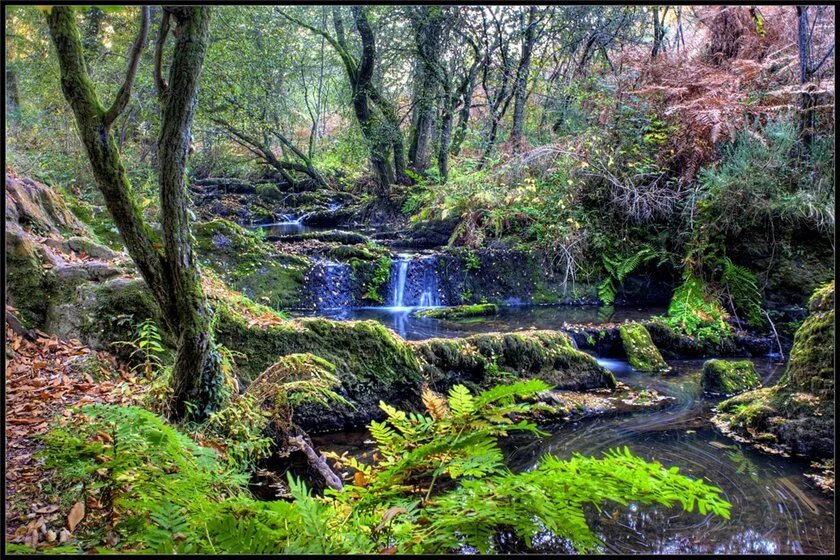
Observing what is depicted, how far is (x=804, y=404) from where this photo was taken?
435 cm

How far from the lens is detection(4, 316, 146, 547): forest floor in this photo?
2129 mm

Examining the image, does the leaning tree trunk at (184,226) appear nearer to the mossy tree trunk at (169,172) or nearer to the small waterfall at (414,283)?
the mossy tree trunk at (169,172)

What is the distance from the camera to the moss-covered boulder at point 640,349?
267 inches

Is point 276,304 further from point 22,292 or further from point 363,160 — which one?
point 363,160

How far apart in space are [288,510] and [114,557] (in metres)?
0.50

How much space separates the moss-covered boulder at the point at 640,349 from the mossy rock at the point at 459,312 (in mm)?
2440

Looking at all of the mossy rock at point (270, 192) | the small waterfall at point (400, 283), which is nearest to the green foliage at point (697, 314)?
the small waterfall at point (400, 283)

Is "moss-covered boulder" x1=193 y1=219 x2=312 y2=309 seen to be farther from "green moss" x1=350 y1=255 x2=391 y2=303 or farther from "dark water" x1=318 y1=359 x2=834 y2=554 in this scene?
"dark water" x1=318 y1=359 x2=834 y2=554

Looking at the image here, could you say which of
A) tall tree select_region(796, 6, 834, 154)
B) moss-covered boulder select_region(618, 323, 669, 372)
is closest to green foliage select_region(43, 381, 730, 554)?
moss-covered boulder select_region(618, 323, 669, 372)

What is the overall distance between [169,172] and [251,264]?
573cm

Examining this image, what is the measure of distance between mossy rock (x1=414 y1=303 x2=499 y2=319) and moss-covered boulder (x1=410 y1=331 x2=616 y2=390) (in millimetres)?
2984

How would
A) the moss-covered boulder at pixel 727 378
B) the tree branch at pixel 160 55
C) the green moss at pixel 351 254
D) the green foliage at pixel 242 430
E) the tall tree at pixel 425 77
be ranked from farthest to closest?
the tall tree at pixel 425 77 < the green moss at pixel 351 254 < the moss-covered boulder at pixel 727 378 < the green foliage at pixel 242 430 < the tree branch at pixel 160 55

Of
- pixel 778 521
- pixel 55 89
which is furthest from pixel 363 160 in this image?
pixel 778 521

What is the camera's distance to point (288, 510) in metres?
1.61
